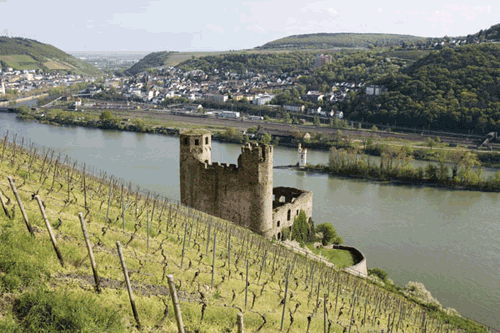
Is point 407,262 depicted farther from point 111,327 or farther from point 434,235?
point 111,327

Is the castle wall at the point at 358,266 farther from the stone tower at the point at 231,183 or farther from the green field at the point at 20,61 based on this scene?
the green field at the point at 20,61

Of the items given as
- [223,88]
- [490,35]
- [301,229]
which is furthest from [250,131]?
[490,35]

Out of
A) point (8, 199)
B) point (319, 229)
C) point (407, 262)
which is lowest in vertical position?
point (407, 262)

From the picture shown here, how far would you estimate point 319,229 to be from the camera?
23719 millimetres

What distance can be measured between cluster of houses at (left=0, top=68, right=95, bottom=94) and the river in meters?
71.4

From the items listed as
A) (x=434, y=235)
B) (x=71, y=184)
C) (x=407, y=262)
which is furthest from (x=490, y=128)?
(x=71, y=184)

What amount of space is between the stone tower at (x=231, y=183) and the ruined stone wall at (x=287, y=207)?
0.89 meters

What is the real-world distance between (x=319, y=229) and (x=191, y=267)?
49.1ft

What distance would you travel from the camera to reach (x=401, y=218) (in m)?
30.9

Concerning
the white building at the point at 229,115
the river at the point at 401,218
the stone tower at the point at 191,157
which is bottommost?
the river at the point at 401,218

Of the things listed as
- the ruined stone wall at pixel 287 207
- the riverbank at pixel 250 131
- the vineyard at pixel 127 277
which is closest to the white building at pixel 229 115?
the riverbank at pixel 250 131

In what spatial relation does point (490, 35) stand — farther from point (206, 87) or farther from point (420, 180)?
point (420, 180)

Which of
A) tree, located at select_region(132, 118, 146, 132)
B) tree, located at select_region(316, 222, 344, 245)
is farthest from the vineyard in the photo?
tree, located at select_region(132, 118, 146, 132)

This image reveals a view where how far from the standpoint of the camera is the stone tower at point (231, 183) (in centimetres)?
1925
